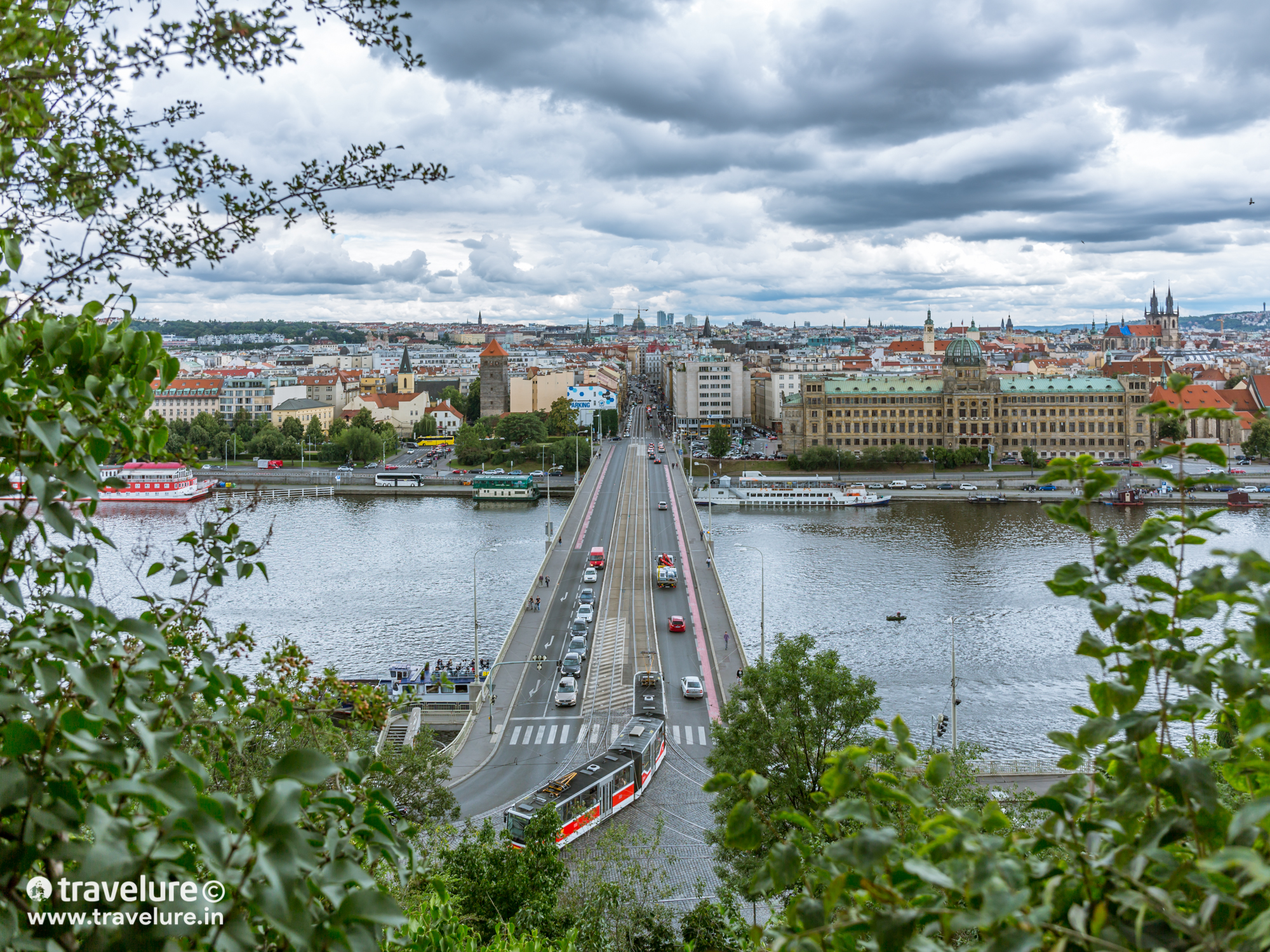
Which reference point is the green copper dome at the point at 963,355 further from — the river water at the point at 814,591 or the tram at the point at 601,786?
the tram at the point at 601,786

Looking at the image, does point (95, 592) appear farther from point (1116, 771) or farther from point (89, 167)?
point (1116, 771)

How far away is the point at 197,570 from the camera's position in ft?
9.82

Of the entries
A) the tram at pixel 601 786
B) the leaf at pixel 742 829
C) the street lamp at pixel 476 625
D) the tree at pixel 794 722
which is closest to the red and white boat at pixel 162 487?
the street lamp at pixel 476 625

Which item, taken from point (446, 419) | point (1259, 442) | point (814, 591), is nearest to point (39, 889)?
point (814, 591)

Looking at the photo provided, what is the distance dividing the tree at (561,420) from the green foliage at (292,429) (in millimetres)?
19615

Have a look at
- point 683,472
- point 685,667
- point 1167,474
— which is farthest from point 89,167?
point 683,472

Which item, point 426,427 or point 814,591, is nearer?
point 814,591

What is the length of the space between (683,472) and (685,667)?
3715 cm

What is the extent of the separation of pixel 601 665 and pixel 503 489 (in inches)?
1350

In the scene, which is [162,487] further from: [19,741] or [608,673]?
[19,741]

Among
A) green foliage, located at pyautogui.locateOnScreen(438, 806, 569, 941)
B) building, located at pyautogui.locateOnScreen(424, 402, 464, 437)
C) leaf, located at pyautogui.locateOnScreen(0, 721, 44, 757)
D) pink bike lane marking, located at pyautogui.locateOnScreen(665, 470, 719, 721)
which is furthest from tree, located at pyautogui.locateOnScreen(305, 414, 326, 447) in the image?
leaf, located at pyautogui.locateOnScreen(0, 721, 44, 757)

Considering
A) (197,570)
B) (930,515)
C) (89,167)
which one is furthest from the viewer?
(930,515)

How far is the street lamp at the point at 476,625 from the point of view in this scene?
22547 millimetres

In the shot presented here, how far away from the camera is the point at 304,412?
80.7 m
